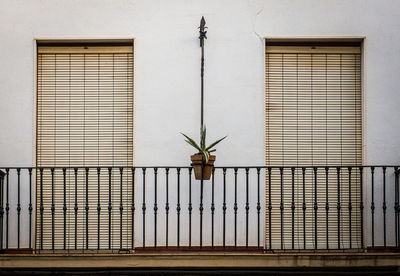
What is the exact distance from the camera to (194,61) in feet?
27.9

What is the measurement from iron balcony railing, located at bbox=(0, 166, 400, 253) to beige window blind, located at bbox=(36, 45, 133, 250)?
0.02 m

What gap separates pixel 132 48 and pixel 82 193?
236 cm

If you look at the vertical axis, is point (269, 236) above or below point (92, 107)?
below

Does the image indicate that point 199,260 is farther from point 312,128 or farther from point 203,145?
point 312,128

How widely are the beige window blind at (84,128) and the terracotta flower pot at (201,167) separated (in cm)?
133

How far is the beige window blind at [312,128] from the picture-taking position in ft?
28.0

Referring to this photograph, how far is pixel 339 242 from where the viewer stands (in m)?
8.17

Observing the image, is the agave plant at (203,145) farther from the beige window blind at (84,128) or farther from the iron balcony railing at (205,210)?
the beige window blind at (84,128)

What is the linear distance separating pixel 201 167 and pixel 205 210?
97 cm

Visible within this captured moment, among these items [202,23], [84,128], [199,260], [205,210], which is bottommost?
[199,260]

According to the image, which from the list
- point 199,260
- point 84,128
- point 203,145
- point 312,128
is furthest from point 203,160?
point 84,128

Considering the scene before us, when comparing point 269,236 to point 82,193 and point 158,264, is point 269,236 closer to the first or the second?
point 158,264

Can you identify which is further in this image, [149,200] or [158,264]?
[149,200]
